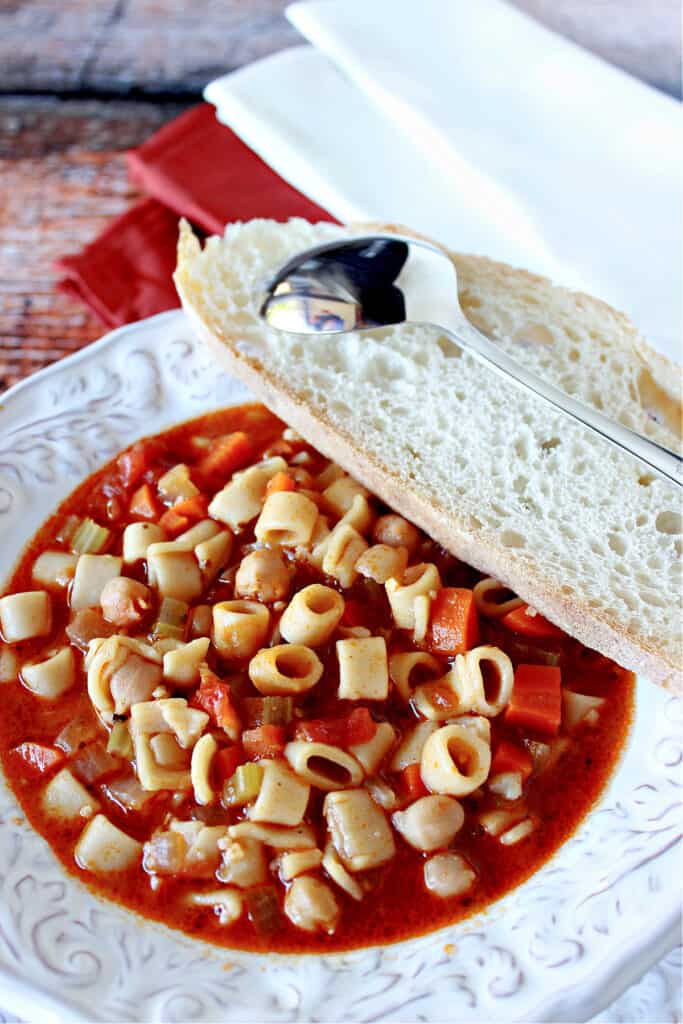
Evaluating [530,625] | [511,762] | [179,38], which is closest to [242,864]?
[511,762]

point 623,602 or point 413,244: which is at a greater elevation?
point 413,244

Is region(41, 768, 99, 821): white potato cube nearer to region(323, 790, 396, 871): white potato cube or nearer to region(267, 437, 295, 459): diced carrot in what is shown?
region(323, 790, 396, 871): white potato cube

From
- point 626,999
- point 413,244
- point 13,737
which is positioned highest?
point 413,244

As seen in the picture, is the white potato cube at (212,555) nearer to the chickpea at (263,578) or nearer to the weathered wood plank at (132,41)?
the chickpea at (263,578)

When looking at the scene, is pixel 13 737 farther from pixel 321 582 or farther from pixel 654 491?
pixel 654 491

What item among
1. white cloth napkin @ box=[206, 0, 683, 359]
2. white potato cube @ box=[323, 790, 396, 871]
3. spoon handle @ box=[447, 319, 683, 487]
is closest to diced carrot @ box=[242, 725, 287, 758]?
white potato cube @ box=[323, 790, 396, 871]

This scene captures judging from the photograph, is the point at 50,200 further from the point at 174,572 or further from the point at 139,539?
the point at 174,572

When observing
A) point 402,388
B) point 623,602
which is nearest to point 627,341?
point 402,388

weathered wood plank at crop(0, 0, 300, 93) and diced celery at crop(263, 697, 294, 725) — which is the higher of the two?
weathered wood plank at crop(0, 0, 300, 93)
